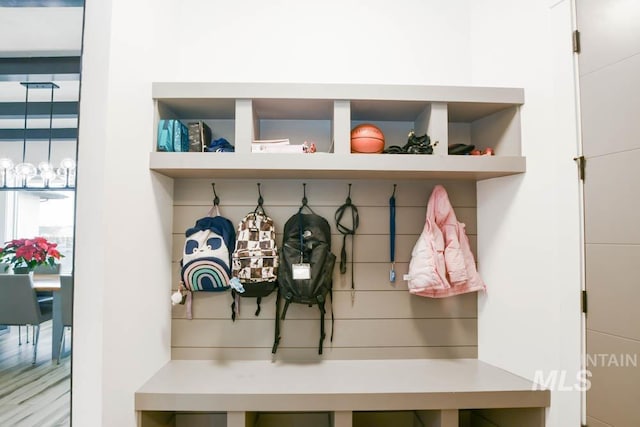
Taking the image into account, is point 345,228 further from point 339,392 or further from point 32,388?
point 32,388

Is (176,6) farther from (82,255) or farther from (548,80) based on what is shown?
(548,80)

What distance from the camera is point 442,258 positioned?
1.88 m

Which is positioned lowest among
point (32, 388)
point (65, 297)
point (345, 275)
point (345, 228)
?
point (32, 388)

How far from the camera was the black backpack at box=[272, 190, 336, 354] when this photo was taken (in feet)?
6.05


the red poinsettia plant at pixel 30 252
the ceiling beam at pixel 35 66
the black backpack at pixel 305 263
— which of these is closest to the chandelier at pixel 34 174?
the ceiling beam at pixel 35 66

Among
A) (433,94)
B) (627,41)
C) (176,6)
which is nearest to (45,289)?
(176,6)

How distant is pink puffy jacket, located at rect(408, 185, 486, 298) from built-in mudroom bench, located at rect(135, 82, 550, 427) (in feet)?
0.44

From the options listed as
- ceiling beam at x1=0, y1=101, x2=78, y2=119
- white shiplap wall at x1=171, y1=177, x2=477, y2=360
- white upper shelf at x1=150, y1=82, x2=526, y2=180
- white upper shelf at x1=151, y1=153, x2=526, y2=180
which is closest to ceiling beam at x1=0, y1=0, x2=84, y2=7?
white upper shelf at x1=150, y1=82, x2=526, y2=180

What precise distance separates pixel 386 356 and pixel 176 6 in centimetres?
260

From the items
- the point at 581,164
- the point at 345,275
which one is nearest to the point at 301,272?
the point at 345,275

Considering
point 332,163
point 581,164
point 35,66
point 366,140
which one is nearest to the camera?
point 581,164

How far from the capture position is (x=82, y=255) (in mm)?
1303

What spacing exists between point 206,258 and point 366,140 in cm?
114

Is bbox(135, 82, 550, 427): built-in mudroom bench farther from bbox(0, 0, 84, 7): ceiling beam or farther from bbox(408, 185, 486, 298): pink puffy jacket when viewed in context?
bbox(0, 0, 84, 7): ceiling beam
